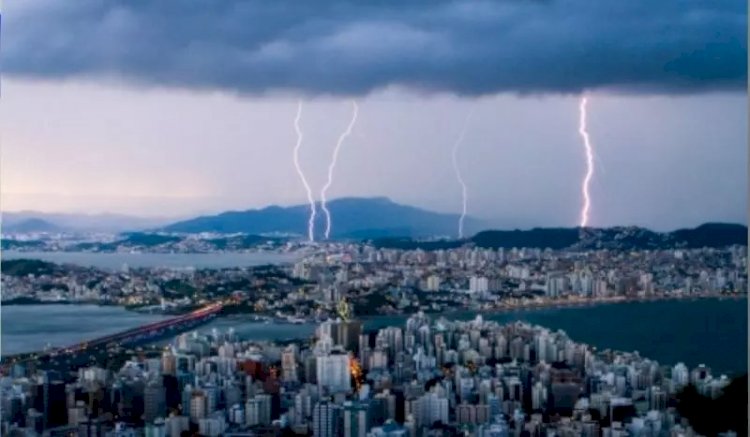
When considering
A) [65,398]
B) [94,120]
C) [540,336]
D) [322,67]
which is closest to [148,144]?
[94,120]

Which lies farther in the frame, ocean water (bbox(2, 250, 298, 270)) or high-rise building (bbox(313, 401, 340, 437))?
ocean water (bbox(2, 250, 298, 270))

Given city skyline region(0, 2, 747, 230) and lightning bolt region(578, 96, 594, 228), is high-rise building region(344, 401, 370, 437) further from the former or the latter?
lightning bolt region(578, 96, 594, 228)

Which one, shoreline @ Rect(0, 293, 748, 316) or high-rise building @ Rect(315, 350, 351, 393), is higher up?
shoreline @ Rect(0, 293, 748, 316)

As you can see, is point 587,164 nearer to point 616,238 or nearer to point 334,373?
point 616,238

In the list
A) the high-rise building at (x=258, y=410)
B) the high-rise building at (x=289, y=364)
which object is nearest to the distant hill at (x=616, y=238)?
the high-rise building at (x=289, y=364)

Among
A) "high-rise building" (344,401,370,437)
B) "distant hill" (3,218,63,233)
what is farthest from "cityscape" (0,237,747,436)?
"distant hill" (3,218,63,233)

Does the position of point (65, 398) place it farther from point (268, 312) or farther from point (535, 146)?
point (535, 146)
